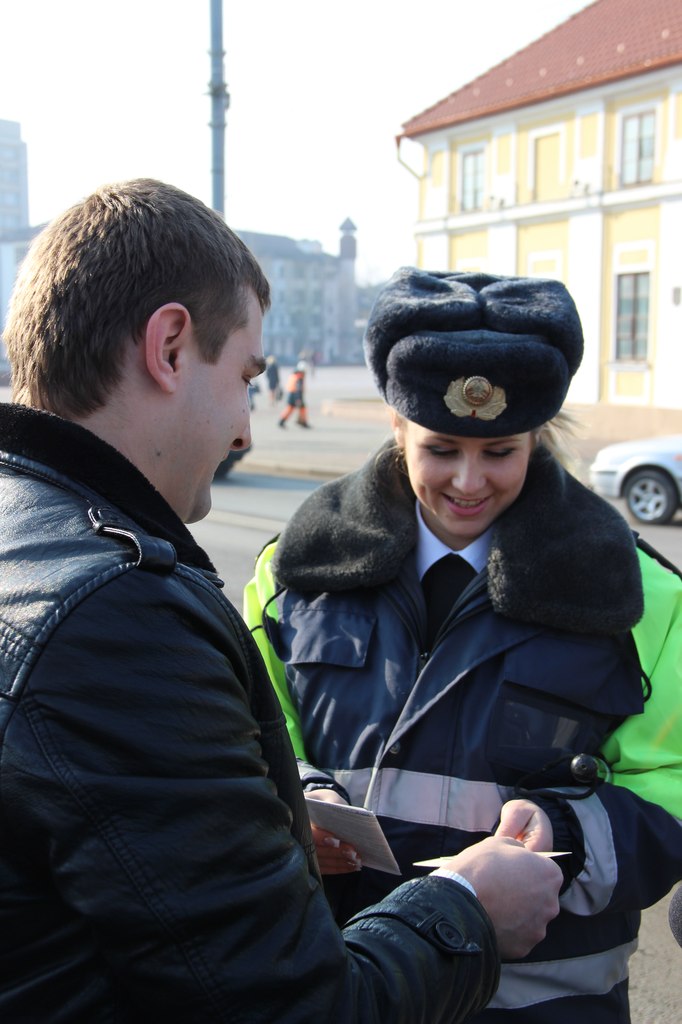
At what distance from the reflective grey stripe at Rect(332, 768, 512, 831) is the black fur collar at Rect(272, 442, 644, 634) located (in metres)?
0.35

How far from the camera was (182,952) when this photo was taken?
107cm

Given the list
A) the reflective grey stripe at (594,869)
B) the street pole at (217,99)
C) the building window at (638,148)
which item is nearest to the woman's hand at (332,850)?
the reflective grey stripe at (594,869)

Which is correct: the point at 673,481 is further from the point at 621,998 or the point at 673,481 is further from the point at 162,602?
the point at 162,602

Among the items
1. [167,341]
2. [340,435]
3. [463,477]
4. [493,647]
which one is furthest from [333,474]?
[167,341]

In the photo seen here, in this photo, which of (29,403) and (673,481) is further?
(673,481)

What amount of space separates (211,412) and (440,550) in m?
1.01

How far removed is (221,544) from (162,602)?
973cm

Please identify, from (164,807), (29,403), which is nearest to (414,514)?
(29,403)

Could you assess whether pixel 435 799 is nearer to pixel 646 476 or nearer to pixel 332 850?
pixel 332 850

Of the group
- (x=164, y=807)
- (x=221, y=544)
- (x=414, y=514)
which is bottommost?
(x=221, y=544)

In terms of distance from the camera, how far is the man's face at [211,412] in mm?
1426

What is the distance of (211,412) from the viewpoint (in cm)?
146

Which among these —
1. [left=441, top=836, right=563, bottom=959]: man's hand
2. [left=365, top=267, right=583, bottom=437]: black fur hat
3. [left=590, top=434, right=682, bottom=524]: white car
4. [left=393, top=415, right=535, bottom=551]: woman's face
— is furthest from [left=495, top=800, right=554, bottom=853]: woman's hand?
[left=590, top=434, right=682, bottom=524]: white car

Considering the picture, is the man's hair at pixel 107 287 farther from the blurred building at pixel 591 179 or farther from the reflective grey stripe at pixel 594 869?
the blurred building at pixel 591 179
